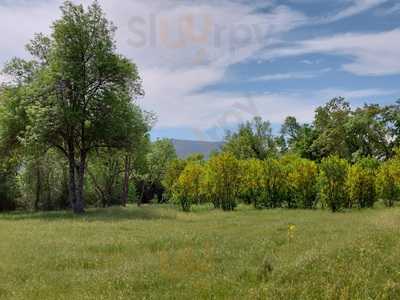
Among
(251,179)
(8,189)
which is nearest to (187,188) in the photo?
(251,179)

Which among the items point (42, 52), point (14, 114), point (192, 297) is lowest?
point (192, 297)

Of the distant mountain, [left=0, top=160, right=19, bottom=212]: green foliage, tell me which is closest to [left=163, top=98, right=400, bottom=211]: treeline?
[left=0, top=160, right=19, bottom=212]: green foliage

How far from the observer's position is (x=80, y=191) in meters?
36.7

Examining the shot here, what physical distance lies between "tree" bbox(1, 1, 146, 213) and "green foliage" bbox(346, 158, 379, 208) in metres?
19.1

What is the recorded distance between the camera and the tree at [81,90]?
33.7 m

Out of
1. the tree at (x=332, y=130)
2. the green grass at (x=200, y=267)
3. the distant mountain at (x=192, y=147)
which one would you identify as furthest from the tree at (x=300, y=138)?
the green grass at (x=200, y=267)

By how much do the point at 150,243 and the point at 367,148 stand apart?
199 ft

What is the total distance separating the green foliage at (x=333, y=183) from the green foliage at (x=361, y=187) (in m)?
0.54

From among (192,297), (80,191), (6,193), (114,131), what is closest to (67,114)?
(114,131)

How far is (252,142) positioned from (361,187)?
1896 inches

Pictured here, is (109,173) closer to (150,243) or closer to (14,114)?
(14,114)

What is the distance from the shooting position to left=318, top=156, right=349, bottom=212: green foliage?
3869 centimetres

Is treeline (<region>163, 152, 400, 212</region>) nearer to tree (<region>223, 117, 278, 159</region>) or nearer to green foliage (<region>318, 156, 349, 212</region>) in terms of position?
green foliage (<region>318, 156, 349, 212</region>)

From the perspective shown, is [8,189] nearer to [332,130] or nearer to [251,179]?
[251,179]
